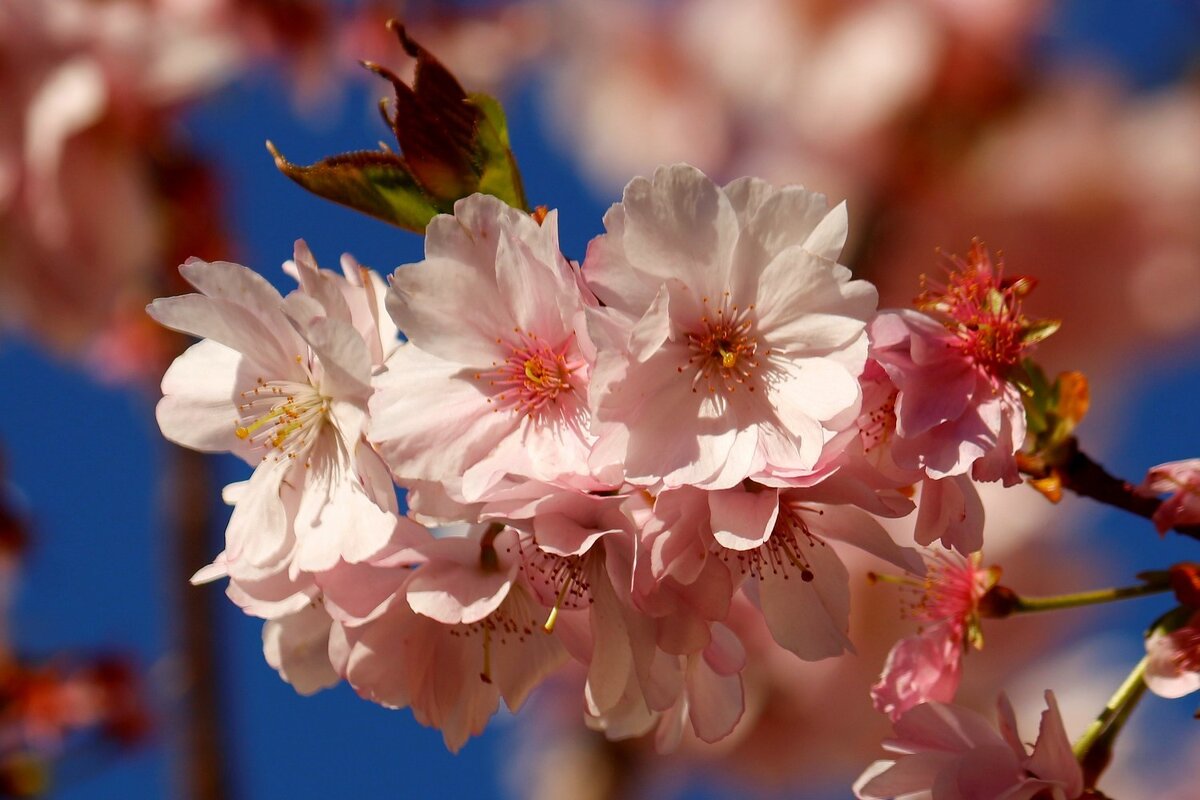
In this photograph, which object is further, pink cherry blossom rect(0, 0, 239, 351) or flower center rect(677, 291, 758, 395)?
pink cherry blossom rect(0, 0, 239, 351)

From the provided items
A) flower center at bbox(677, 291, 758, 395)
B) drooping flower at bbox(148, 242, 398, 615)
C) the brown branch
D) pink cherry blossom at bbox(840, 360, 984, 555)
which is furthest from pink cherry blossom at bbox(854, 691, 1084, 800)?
the brown branch

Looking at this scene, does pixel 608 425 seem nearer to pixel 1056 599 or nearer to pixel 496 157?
pixel 496 157

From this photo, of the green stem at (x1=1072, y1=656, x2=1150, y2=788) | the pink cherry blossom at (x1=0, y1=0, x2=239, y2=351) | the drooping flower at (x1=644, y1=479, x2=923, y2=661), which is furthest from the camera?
the pink cherry blossom at (x1=0, y1=0, x2=239, y2=351)

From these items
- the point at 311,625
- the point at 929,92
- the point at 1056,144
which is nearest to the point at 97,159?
the point at 311,625

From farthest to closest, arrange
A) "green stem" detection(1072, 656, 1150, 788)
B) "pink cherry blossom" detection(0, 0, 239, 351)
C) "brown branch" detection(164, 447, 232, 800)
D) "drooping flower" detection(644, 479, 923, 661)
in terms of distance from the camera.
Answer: "pink cherry blossom" detection(0, 0, 239, 351), "brown branch" detection(164, 447, 232, 800), "green stem" detection(1072, 656, 1150, 788), "drooping flower" detection(644, 479, 923, 661)

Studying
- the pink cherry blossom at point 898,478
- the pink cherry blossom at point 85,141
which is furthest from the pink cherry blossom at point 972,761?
the pink cherry blossom at point 85,141

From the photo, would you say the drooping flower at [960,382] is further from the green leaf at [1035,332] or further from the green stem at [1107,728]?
the green stem at [1107,728]

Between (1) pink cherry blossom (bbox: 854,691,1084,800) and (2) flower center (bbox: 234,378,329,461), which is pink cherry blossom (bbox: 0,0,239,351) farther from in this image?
(1) pink cherry blossom (bbox: 854,691,1084,800)

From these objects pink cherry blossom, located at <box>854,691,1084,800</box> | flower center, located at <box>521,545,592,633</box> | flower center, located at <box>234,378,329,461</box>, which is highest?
flower center, located at <box>234,378,329,461</box>
